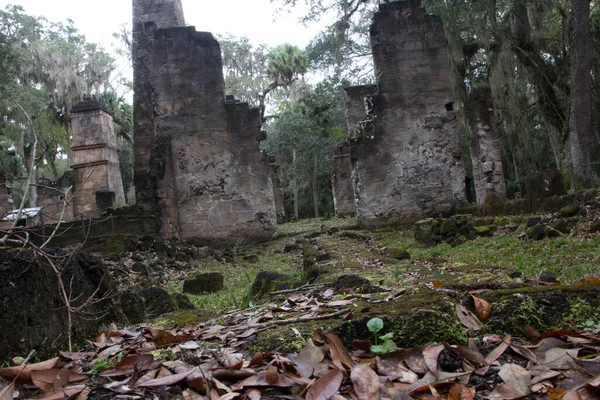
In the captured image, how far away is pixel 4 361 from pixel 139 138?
11363 millimetres

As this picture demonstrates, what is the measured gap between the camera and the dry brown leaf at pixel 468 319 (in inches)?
88.8

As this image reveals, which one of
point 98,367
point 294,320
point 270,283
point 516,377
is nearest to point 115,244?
point 270,283

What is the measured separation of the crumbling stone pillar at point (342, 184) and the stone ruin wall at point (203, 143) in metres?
8.35

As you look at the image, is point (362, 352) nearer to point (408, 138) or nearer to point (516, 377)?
point (516, 377)

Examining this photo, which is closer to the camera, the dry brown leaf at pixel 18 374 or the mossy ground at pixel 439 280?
the dry brown leaf at pixel 18 374

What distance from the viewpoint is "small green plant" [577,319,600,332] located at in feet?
7.11

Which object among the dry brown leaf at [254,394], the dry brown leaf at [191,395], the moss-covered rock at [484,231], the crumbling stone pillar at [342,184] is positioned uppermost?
the crumbling stone pillar at [342,184]

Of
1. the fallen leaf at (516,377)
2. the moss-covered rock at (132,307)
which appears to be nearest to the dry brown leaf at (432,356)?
the fallen leaf at (516,377)

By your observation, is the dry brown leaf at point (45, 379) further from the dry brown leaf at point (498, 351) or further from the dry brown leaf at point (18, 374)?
the dry brown leaf at point (498, 351)

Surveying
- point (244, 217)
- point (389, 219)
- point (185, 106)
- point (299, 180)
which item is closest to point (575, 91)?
point (389, 219)

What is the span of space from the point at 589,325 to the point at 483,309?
432mm

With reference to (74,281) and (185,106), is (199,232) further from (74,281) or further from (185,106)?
(74,281)

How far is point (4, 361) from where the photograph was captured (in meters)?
2.31

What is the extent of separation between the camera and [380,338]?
2.14m
